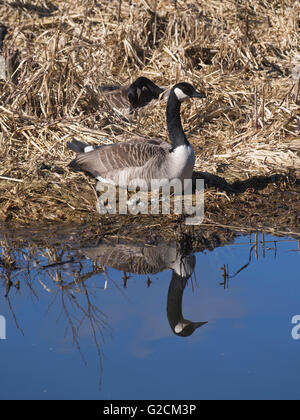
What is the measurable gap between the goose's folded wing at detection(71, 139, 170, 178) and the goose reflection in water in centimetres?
155

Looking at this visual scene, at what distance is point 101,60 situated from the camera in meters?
12.0

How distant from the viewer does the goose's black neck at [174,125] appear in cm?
801

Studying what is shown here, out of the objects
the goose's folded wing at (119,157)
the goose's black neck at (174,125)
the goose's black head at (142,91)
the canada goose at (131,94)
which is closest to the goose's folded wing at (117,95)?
the canada goose at (131,94)

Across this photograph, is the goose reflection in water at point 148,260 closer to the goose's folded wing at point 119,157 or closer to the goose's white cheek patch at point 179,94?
the goose's folded wing at point 119,157

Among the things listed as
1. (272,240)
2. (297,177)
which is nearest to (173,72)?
(297,177)

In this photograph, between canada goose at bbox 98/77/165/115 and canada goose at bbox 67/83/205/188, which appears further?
canada goose at bbox 98/77/165/115

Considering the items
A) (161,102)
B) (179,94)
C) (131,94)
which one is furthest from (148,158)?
(131,94)

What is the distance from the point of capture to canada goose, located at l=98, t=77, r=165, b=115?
1072 cm

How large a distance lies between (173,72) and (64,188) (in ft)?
13.6

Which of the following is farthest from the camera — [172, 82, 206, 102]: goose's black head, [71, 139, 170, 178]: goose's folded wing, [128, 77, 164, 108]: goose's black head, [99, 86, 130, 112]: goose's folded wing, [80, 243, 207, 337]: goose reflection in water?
[99, 86, 130, 112]: goose's folded wing

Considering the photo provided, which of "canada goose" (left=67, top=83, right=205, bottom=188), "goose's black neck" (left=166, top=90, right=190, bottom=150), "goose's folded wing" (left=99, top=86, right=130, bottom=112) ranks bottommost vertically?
"canada goose" (left=67, top=83, right=205, bottom=188)

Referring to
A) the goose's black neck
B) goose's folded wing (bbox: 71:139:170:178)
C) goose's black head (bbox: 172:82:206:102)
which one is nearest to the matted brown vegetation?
goose's folded wing (bbox: 71:139:170:178)

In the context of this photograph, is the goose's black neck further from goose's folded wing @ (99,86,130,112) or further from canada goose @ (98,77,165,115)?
goose's folded wing @ (99,86,130,112)

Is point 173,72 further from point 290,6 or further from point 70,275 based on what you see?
point 70,275
